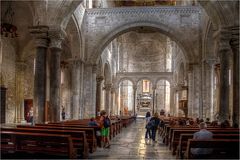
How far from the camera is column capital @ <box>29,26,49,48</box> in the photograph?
16.8 metres

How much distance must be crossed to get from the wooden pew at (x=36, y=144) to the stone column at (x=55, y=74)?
7403 mm

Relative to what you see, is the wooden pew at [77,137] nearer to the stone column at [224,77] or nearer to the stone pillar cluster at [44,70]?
the stone pillar cluster at [44,70]

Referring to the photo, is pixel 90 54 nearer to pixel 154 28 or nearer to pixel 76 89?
pixel 76 89

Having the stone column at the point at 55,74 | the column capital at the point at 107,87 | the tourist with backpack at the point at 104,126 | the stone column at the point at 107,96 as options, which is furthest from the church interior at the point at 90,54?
the column capital at the point at 107,87

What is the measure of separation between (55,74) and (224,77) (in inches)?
334

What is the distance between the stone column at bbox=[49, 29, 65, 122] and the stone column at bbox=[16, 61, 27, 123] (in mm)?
10316

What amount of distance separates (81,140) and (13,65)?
17790 millimetres

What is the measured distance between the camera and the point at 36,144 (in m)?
9.73

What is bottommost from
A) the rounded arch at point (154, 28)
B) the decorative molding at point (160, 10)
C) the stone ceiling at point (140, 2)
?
the rounded arch at point (154, 28)

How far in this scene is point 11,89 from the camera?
25938mm

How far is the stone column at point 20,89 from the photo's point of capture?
2669cm

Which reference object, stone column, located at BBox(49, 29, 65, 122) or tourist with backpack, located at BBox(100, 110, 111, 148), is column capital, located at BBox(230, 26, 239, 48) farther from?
stone column, located at BBox(49, 29, 65, 122)

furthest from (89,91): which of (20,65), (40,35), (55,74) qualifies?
(40,35)

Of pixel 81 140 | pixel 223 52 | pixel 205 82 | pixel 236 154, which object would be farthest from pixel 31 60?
pixel 236 154
